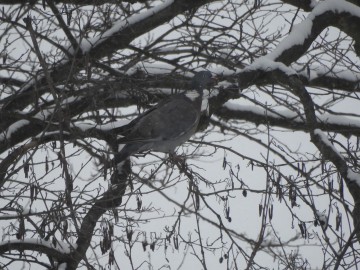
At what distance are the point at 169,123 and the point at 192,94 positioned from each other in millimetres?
445

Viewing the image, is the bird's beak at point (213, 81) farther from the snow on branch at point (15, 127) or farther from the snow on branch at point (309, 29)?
the snow on branch at point (15, 127)

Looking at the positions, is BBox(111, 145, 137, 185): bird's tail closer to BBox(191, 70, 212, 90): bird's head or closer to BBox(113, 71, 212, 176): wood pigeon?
BBox(113, 71, 212, 176): wood pigeon

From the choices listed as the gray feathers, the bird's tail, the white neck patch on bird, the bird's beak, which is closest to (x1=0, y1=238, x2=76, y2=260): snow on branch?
the bird's tail

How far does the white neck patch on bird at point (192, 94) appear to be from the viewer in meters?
5.25

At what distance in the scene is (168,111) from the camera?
199 inches

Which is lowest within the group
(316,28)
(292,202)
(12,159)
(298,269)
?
(298,269)

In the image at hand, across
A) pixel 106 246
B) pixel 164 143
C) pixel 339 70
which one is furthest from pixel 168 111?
pixel 339 70

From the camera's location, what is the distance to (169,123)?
5.01 m

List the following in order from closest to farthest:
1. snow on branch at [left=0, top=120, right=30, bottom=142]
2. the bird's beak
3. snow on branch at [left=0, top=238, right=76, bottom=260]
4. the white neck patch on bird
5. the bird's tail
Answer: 1. the bird's tail
2. snow on branch at [left=0, top=238, right=76, bottom=260]
3. the white neck patch on bird
4. the bird's beak
5. snow on branch at [left=0, top=120, right=30, bottom=142]

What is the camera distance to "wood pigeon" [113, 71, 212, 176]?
186 inches

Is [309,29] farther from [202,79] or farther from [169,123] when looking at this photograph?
[169,123]

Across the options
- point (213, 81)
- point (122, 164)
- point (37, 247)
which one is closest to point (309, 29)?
point (213, 81)

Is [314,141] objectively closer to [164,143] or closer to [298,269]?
[298,269]

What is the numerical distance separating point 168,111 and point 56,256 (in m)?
1.62
